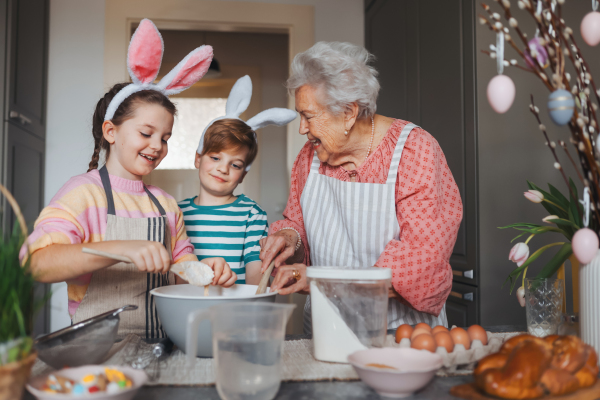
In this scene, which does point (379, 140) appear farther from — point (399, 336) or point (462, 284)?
point (462, 284)

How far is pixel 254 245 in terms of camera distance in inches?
62.8

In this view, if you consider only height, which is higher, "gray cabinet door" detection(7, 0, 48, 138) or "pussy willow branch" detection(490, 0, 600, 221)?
"gray cabinet door" detection(7, 0, 48, 138)

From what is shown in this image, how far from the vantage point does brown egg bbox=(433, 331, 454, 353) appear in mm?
752

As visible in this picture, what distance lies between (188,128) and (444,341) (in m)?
3.59

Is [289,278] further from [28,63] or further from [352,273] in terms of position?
[28,63]

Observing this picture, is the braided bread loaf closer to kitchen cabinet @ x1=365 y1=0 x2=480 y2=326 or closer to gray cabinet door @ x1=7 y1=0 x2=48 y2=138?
kitchen cabinet @ x1=365 y1=0 x2=480 y2=326

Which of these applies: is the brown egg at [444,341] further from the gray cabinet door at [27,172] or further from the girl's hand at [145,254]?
the gray cabinet door at [27,172]

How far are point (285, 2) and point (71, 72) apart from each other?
136 centimetres

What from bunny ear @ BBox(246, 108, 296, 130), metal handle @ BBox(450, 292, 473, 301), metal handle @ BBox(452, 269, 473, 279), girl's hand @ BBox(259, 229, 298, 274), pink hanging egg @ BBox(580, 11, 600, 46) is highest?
bunny ear @ BBox(246, 108, 296, 130)

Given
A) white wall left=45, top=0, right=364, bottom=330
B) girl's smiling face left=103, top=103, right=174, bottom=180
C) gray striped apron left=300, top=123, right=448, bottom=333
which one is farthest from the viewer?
white wall left=45, top=0, right=364, bottom=330

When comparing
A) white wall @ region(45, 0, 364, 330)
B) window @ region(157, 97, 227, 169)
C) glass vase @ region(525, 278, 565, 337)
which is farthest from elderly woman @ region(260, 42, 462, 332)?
window @ region(157, 97, 227, 169)

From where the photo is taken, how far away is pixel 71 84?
273cm

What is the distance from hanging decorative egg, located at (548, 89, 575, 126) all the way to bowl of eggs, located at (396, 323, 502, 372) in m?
0.37

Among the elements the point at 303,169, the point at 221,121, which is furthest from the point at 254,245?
the point at 221,121
